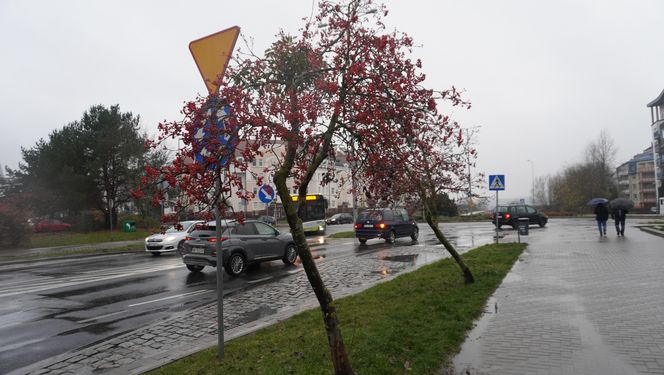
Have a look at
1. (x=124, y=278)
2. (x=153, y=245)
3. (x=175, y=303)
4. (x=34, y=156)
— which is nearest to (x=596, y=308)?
(x=175, y=303)

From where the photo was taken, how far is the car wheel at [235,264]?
12016mm

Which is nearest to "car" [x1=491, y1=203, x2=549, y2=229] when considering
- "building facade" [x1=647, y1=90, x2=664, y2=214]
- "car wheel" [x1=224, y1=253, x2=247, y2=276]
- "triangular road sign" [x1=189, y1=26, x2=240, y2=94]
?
"car wheel" [x1=224, y1=253, x2=247, y2=276]

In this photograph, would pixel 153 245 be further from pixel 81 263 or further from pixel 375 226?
pixel 375 226

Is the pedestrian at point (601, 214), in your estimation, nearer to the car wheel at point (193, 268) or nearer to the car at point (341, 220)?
the car wheel at point (193, 268)

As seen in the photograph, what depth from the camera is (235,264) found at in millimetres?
12234

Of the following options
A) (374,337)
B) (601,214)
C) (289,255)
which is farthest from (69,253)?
(601,214)

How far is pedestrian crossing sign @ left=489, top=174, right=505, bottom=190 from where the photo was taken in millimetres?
18516

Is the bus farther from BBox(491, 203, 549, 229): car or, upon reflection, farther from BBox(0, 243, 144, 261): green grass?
BBox(491, 203, 549, 229): car

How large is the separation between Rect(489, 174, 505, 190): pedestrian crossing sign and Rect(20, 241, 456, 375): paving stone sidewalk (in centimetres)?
816

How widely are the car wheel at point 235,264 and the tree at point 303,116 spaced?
7.95 metres

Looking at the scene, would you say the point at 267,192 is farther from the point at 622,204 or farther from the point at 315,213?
the point at 315,213

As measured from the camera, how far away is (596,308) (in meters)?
6.91

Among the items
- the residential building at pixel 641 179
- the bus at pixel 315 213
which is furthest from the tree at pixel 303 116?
the residential building at pixel 641 179

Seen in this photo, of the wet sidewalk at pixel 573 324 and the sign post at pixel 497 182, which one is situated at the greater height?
the sign post at pixel 497 182
